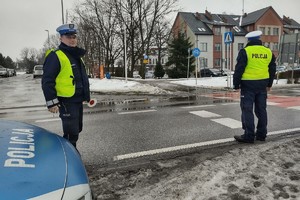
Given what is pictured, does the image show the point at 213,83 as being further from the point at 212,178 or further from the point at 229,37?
the point at 212,178

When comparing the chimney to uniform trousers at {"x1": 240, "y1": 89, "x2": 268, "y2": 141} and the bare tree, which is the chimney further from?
uniform trousers at {"x1": 240, "y1": 89, "x2": 268, "y2": 141}

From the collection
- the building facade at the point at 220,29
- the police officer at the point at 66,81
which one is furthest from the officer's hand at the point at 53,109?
the building facade at the point at 220,29

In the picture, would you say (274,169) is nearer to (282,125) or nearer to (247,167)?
(247,167)

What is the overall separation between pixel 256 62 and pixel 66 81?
3181 mm

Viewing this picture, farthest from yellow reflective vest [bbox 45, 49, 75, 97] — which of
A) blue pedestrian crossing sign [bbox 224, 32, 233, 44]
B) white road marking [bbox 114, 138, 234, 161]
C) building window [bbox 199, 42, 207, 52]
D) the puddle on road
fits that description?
building window [bbox 199, 42, 207, 52]

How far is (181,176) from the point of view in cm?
358

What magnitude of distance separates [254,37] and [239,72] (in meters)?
0.65

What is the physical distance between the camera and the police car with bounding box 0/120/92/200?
172cm

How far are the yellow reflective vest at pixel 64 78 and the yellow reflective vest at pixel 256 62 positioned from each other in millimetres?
2988

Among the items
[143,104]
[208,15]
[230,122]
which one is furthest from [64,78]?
[208,15]

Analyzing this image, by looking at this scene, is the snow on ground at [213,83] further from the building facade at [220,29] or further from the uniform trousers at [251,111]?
the building facade at [220,29]

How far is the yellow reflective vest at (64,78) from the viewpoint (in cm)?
361

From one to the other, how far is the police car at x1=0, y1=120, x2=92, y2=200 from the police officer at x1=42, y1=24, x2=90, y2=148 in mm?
987

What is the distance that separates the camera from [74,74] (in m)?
3.73
